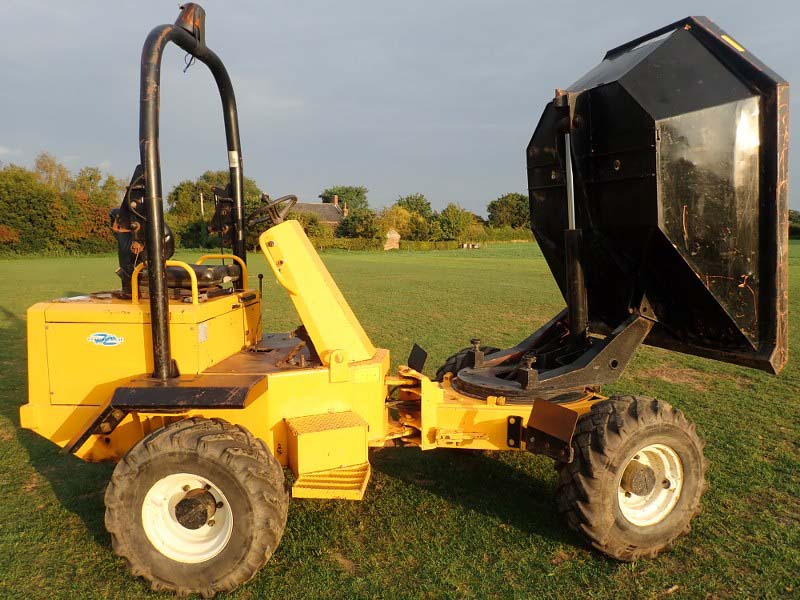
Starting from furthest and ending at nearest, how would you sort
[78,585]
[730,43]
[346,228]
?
[346,228], [730,43], [78,585]

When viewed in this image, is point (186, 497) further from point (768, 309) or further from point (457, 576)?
point (768, 309)

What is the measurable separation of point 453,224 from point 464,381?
70.0 m

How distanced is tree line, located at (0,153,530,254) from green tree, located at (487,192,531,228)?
756 inches

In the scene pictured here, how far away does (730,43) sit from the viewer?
3.76 m

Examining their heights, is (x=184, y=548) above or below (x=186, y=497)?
below

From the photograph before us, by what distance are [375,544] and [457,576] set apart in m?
0.65

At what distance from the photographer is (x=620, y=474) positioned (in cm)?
366

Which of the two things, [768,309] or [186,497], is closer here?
[186,497]

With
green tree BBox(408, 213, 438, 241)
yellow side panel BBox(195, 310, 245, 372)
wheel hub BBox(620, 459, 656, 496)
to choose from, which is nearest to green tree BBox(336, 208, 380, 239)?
green tree BBox(408, 213, 438, 241)

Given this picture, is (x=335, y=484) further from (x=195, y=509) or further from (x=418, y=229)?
(x=418, y=229)

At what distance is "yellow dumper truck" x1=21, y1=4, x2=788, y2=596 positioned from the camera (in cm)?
345

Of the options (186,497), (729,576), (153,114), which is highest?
(153,114)

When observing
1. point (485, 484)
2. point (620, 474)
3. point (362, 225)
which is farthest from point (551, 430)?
point (362, 225)

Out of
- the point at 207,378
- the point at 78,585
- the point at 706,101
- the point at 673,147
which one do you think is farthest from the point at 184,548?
the point at 706,101
